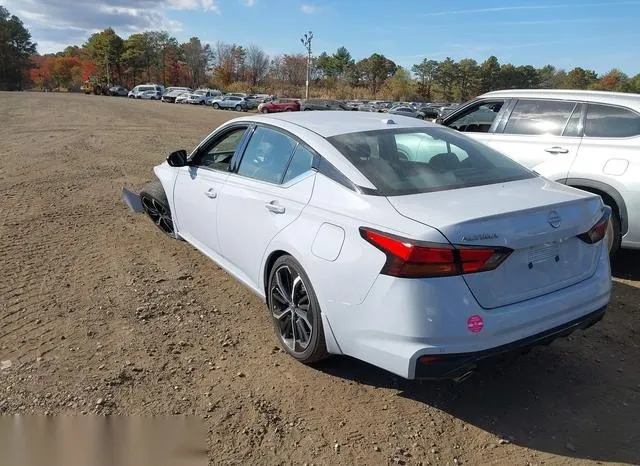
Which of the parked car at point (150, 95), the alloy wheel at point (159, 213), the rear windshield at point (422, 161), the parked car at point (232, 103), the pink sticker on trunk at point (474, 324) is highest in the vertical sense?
the rear windshield at point (422, 161)

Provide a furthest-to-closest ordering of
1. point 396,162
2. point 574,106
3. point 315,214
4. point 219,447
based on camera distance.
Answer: point 574,106 → point 396,162 → point 315,214 → point 219,447

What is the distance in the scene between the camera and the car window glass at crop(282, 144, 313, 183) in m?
3.56

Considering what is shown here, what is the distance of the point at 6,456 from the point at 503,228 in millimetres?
2673

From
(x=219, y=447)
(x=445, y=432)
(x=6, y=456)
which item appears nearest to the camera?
(x=6, y=456)

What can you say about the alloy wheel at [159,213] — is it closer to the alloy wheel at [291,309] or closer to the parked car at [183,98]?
the alloy wheel at [291,309]

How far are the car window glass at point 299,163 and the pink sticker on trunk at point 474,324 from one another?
57.6 inches

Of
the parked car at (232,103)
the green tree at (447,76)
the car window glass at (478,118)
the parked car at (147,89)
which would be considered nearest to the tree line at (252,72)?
the green tree at (447,76)

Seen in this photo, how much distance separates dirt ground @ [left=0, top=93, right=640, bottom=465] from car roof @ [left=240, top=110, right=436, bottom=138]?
154 centimetres

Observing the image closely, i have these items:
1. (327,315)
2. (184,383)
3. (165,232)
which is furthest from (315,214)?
(165,232)

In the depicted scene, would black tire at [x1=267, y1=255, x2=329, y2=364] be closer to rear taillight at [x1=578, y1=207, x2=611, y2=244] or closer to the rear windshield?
Result: the rear windshield

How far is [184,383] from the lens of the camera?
3291mm

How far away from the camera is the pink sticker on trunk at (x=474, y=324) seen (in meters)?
2.65

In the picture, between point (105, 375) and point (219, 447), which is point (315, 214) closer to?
point (219, 447)

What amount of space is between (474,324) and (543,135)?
13.2ft
